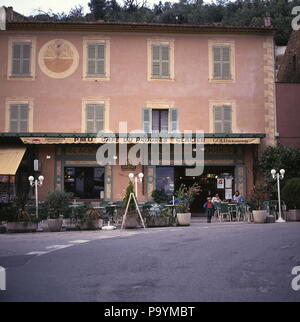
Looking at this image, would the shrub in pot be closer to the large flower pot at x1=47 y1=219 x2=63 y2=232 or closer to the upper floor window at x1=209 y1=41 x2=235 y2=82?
the large flower pot at x1=47 y1=219 x2=63 y2=232

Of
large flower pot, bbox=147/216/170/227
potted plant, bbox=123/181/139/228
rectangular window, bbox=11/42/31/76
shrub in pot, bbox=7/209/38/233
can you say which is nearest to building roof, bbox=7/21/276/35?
rectangular window, bbox=11/42/31/76

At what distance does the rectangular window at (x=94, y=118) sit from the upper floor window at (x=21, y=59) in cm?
315

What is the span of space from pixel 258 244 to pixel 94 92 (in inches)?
521

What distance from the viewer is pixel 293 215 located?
17.4 metres

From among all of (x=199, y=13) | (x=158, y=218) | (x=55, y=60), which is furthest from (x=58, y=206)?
(x=199, y=13)

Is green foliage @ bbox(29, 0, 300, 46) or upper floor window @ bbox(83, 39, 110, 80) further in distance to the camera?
green foliage @ bbox(29, 0, 300, 46)

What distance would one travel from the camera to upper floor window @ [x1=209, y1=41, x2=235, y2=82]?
2120 centimetres

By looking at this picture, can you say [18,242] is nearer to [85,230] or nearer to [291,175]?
[85,230]

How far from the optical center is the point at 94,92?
20.8 meters

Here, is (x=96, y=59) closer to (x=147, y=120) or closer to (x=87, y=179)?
(x=147, y=120)

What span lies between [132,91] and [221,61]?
14.8 ft

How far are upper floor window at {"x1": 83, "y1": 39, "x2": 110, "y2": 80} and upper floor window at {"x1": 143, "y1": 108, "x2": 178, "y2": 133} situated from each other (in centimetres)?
267

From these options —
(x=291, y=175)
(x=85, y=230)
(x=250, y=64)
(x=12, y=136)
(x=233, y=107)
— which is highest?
(x=250, y=64)
